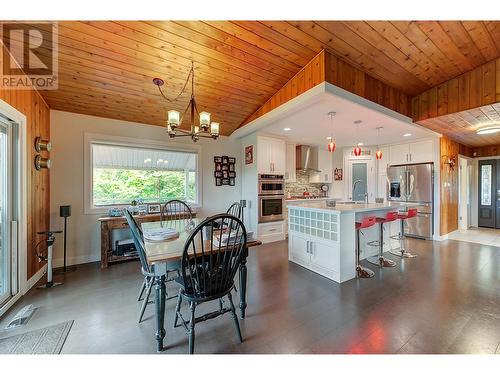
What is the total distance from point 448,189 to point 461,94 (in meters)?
2.70

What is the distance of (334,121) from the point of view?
3869 mm

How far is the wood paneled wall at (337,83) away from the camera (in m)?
2.70

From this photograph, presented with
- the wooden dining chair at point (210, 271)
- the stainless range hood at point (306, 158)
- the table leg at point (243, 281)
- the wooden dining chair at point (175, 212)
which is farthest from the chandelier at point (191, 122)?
the stainless range hood at point (306, 158)

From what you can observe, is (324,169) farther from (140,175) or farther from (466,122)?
(140,175)

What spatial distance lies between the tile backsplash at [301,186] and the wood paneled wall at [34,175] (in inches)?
191

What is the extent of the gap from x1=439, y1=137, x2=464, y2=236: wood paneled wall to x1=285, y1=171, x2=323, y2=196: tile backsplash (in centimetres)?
285

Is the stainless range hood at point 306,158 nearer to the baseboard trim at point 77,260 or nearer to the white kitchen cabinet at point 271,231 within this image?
the white kitchen cabinet at point 271,231

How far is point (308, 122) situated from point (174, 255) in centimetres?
336

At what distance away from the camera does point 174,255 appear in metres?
1.53

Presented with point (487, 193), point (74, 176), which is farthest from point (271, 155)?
point (487, 193)
